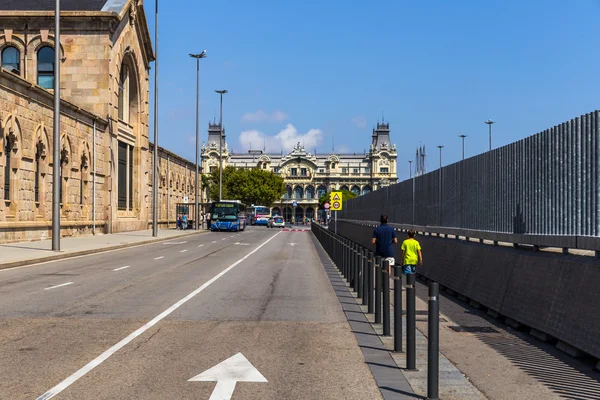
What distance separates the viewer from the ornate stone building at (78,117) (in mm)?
33241

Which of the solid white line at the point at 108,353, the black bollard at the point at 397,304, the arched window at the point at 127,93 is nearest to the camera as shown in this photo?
the solid white line at the point at 108,353

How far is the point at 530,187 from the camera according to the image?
39.5ft

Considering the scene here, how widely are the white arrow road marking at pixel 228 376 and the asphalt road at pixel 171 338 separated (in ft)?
0.10

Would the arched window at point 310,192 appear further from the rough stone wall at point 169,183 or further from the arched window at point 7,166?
the arched window at point 7,166

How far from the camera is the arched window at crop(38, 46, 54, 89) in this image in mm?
49562

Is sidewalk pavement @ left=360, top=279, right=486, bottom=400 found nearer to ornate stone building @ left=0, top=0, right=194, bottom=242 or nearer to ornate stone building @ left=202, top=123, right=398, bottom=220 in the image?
ornate stone building @ left=0, top=0, right=194, bottom=242

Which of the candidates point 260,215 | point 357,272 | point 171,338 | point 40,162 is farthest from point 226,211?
point 171,338

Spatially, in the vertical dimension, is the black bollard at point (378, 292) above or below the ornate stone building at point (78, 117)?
below

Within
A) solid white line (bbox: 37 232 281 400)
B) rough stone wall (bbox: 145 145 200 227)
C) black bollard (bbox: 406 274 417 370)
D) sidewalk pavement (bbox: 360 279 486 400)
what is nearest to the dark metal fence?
sidewalk pavement (bbox: 360 279 486 400)

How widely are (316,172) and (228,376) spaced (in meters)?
175

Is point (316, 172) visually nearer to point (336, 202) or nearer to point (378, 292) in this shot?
point (336, 202)

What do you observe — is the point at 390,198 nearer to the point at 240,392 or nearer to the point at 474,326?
the point at 474,326

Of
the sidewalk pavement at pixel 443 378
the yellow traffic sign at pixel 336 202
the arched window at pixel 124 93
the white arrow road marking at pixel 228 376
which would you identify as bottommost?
the sidewalk pavement at pixel 443 378

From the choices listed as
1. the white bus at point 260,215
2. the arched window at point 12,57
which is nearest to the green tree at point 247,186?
the white bus at point 260,215
